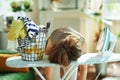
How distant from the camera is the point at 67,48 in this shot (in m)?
1.93

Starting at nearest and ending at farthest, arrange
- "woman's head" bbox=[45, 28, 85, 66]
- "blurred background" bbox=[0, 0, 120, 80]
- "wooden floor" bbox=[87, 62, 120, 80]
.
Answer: "woman's head" bbox=[45, 28, 85, 66] → "wooden floor" bbox=[87, 62, 120, 80] → "blurred background" bbox=[0, 0, 120, 80]

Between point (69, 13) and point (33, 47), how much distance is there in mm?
2567

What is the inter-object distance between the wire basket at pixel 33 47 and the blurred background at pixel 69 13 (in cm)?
237

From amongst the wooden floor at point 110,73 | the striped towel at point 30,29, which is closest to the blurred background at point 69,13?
the wooden floor at point 110,73

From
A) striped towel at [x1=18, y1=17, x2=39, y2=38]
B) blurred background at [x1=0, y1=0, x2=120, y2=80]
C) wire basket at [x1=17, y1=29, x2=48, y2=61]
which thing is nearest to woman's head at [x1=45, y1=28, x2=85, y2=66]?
wire basket at [x1=17, y1=29, x2=48, y2=61]

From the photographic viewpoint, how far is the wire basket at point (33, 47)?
6.44 ft

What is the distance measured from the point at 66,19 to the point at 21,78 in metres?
2.12

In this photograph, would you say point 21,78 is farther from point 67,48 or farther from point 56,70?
point 67,48

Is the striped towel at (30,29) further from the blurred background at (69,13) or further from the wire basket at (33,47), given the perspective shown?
the blurred background at (69,13)

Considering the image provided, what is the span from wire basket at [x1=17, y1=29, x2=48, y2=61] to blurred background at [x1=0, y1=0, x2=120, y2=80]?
7.76ft

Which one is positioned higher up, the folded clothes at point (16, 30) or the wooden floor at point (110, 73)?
the folded clothes at point (16, 30)

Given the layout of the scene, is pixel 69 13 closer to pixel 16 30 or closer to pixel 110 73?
pixel 110 73

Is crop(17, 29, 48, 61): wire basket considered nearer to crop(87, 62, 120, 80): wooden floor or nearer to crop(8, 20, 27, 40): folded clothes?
crop(8, 20, 27, 40): folded clothes

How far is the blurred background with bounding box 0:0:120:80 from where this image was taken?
439cm
